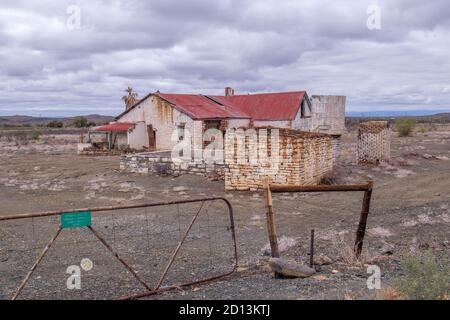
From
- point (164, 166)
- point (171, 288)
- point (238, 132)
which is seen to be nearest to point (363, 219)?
point (171, 288)

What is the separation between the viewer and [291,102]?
36625 millimetres

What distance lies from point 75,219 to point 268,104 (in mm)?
32810

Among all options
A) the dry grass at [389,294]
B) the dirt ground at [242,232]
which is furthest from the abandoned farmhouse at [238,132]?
the dry grass at [389,294]

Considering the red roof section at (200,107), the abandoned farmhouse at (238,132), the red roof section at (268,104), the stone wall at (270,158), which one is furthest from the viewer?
the red roof section at (268,104)

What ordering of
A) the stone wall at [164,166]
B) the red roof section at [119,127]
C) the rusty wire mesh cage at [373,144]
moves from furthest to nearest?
the red roof section at [119,127], the rusty wire mesh cage at [373,144], the stone wall at [164,166]

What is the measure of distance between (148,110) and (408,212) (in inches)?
896

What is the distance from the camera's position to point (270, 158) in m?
16.0

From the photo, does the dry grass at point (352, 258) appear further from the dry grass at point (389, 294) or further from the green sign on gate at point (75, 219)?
the green sign on gate at point (75, 219)

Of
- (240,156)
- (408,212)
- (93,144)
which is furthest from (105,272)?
(93,144)

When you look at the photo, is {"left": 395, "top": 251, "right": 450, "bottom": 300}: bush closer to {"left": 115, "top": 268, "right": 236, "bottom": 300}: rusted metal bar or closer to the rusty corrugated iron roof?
{"left": 115, "top": 268, "right": 236, "bottom": 300}: rusted metal bar

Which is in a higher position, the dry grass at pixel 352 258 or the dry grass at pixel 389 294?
the dry grass at pixel 389 294

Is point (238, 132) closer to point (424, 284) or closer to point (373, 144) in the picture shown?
point (373, 144)

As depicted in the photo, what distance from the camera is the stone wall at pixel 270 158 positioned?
1562cm

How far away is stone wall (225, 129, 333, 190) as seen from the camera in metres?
15.6
